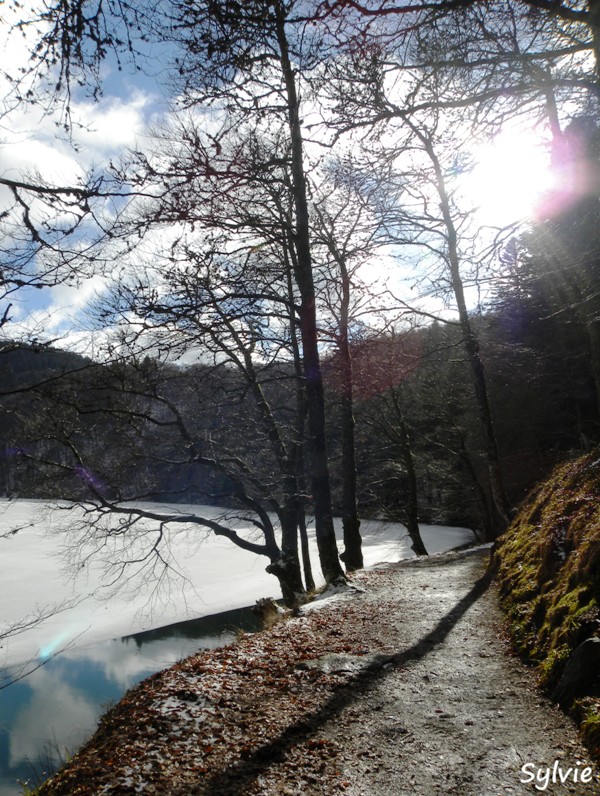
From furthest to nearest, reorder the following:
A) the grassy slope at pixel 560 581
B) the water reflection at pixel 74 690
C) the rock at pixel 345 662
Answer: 1. the water reflection at pixel 74 690
2. the rock at pixel 345 662
3. the grassy slope at pixel 560 581

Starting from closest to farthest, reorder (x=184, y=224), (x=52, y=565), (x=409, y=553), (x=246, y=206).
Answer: (x=184, y=224)
(x=246, y=206)
(x=52, y=565)
(x=409, y=553)

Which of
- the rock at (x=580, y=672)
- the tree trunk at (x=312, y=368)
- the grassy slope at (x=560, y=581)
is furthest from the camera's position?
the tree trunk at (x=312, y=368)

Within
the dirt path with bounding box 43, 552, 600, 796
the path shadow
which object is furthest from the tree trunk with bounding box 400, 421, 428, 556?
the dirt path with bounding box 43, 552, 600, 796

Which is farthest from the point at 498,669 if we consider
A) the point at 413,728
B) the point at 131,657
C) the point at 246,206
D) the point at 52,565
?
the point at 52,565

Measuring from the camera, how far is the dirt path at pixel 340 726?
2678 millimetres

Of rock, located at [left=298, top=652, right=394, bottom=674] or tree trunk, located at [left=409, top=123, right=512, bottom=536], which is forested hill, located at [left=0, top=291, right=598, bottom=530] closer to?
tree trunk, located at [left=409, top=123, right=512, bottom=536]

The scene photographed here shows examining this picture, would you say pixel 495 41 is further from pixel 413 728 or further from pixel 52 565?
pixel 52 565

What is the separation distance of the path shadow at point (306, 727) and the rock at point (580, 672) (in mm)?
1365

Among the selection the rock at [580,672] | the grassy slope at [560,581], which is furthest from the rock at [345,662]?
the rock at [580,672]

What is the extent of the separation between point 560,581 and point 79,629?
1630 cm

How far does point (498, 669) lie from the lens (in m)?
4.13

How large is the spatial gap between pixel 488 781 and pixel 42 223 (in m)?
4.76

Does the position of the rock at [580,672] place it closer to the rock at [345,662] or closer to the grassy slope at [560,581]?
the grassy slope at [560,581]

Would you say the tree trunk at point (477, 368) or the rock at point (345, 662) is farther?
the tree trunk at point (477, 368)
